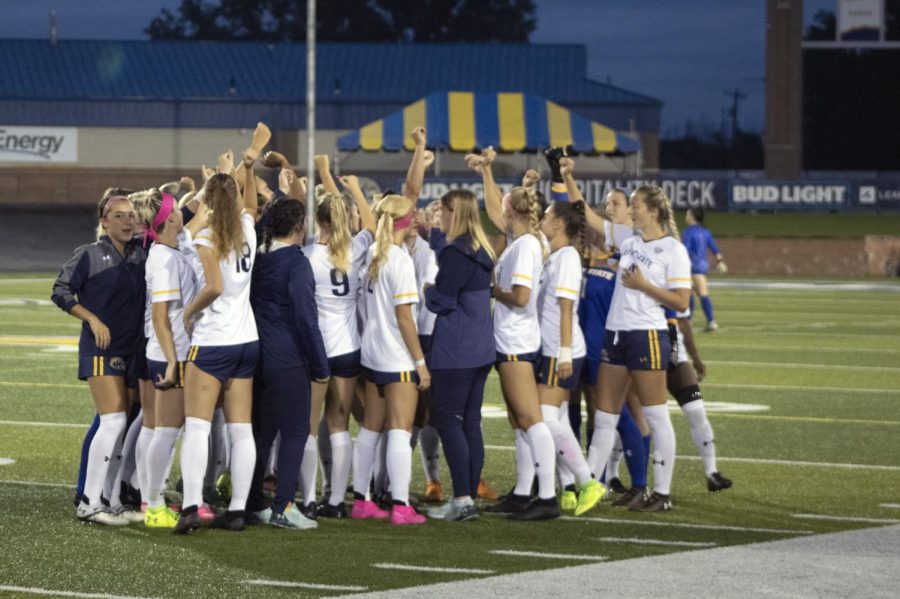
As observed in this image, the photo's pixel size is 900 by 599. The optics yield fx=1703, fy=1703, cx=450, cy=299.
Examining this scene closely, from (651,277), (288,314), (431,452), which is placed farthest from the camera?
(431,452)

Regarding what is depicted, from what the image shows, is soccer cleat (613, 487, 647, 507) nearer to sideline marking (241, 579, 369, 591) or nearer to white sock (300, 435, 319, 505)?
white sock (300, 435, 319, 505)

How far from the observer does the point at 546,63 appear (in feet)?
221

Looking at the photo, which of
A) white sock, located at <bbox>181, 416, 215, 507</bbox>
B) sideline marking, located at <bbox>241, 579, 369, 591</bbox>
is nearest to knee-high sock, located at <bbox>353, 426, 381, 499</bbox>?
white sock, located at <bbox>181, 416, 215, 507</bbox>

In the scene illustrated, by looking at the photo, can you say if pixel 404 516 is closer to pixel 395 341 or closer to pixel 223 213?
pixel 395 341

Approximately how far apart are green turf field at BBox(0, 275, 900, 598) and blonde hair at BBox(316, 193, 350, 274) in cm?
146

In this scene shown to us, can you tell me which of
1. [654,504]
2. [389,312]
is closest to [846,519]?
[654,504]

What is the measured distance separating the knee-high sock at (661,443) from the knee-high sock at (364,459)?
Answer: 1618 mm

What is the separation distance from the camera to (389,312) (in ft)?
30.8

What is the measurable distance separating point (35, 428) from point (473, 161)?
493 centimetres

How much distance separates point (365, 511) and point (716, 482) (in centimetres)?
244

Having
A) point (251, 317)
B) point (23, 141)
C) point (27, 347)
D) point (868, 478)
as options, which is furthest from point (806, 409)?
point (23, 141)

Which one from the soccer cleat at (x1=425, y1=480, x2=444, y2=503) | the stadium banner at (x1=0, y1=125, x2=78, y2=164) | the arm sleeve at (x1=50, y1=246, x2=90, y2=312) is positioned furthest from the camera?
the stadium banner at (x1=0, y1=125, x2=78, y2=164)

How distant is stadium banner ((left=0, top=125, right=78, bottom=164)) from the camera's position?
62.3 metres

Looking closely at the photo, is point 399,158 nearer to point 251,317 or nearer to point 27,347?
point 27,347
